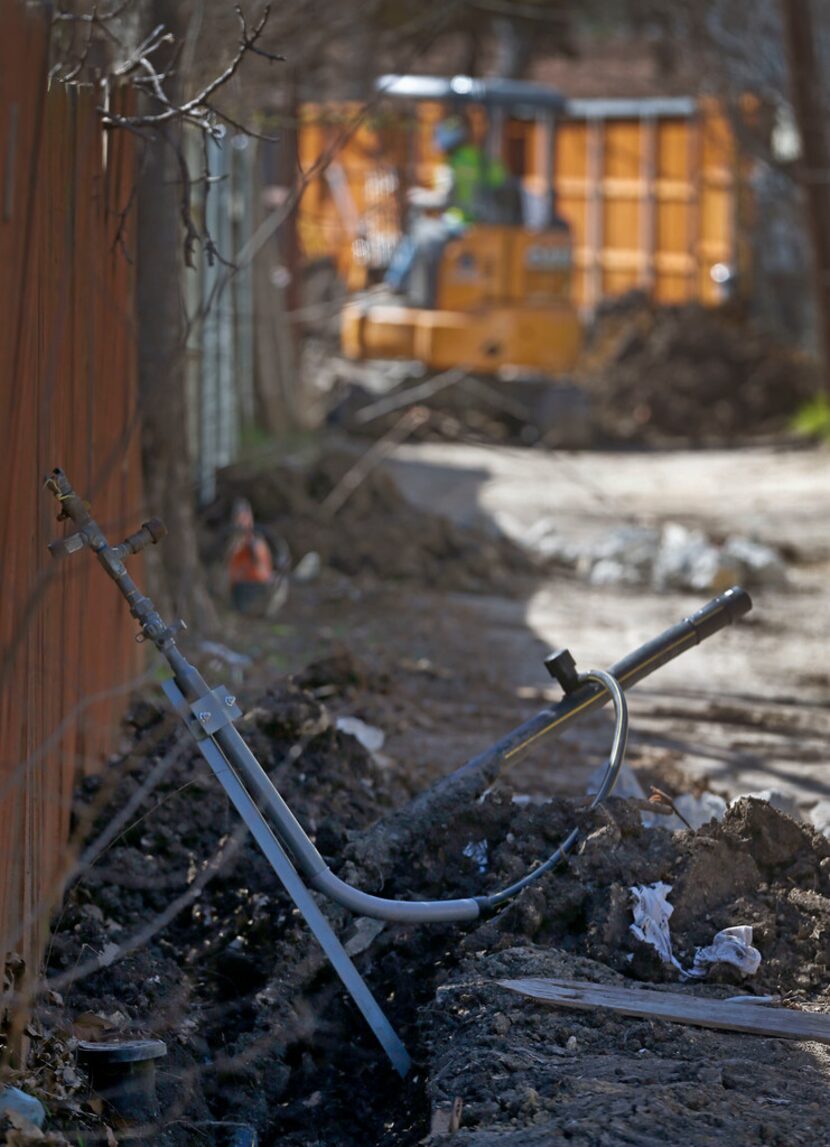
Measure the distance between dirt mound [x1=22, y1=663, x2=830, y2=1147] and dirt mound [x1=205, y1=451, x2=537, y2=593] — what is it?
16.6ft

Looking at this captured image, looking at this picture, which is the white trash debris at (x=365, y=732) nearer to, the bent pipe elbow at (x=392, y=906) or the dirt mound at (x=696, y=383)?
the bent pipe elbow at (x=392, y=906)

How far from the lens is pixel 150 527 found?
3385mm

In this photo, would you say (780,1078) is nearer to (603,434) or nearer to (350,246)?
(603,434)

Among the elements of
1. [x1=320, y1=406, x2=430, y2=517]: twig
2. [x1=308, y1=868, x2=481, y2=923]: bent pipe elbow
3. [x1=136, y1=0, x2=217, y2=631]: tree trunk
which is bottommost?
[x1=308, y1=868, x2=481, y2=923]: bent pipe elbow

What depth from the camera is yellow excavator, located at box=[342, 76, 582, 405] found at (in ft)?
56.4

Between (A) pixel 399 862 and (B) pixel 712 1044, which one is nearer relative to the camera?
(B) pixel 712 1044

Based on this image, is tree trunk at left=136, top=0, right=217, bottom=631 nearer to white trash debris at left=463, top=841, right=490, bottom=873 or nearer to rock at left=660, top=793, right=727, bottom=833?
rock at left=660, top=793, right=727, bottom=833

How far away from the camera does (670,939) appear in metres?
3.62

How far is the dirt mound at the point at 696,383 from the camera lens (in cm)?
1962

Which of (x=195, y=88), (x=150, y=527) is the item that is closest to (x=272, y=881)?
(x=150, y=527)

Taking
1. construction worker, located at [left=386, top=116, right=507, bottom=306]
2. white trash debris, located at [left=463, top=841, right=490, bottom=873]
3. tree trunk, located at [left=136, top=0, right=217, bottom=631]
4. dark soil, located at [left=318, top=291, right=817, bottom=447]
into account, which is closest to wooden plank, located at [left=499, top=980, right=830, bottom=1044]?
white trash debris, located at [left=463, top=841, right=490, bottom=873]

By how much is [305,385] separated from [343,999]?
43.8 feet

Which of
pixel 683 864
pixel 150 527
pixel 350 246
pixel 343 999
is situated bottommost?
pixel 343 999

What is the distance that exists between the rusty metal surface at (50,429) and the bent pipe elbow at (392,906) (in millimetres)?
557
